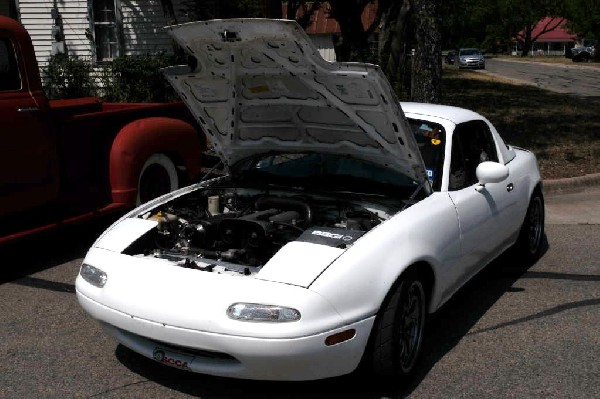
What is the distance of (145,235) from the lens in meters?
4.41

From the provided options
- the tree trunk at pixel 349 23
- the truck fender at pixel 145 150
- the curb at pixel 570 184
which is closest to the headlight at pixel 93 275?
the truck fender at pixel 145 150

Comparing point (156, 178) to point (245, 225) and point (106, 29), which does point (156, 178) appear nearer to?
point (245, 225)

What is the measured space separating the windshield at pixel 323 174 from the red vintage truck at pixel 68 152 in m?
1.74

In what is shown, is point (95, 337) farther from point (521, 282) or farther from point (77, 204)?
point (521, 282)

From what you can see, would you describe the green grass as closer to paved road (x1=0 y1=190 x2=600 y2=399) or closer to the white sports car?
paved road (x1=0 y1=190 x2=600 y2=399)

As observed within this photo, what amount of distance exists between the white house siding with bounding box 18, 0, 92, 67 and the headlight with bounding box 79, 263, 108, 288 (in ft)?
48.3

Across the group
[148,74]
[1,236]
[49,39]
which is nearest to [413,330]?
[1,236]

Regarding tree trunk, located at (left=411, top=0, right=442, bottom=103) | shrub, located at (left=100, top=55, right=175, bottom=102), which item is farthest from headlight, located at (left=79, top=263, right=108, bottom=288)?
shrub, located at (left=100, top=55, right=175, bottom=102)

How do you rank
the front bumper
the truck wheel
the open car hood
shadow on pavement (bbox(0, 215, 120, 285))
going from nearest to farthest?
the front bumper
the open car hood
shadow on pavement (bbox(0, 215, 120, 285))
the truck wheel

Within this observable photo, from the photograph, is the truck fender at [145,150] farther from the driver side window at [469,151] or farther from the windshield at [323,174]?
the driver side window at [469,151]

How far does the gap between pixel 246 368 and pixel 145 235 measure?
4.19ft

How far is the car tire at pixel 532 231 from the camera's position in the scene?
20.0 feet

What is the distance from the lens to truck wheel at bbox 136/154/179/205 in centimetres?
713

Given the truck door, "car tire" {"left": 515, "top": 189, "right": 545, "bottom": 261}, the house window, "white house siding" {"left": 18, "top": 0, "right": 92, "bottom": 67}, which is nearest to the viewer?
the truck door
